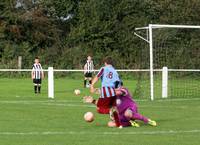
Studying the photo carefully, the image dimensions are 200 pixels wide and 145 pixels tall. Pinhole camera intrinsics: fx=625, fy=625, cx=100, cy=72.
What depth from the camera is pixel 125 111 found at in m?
15.5

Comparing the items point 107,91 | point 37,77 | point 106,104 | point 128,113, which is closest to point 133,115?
point 128,113

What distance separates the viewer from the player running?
15430 mm

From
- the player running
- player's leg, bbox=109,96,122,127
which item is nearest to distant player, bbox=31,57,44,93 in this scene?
the player running

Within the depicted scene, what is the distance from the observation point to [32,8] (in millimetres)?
61812

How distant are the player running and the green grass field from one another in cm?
22

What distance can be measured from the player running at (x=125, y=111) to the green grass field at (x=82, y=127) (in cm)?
22

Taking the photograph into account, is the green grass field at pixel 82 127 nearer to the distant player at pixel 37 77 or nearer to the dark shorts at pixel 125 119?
the dark shorts at pixel 125 119

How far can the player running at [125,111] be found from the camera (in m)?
15.4

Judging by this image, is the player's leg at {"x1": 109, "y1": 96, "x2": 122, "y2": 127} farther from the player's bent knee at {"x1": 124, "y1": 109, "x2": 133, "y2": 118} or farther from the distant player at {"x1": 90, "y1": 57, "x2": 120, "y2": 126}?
the player's bent knee at {"x1": 124, "y1": 109, "x2": 133, "y2": 118}

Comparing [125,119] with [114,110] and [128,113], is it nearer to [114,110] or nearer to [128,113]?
[128,113]

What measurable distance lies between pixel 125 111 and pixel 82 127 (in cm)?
116

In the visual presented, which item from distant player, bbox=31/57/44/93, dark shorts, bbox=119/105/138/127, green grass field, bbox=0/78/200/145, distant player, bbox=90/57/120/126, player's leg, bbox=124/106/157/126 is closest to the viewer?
green grass field, bbox=0/78/200/145

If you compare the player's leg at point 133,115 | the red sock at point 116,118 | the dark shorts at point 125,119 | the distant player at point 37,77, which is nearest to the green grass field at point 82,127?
the player's leg at point 133,115

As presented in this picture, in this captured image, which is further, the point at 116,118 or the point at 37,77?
the point at 37,77
